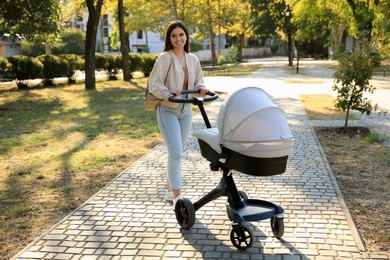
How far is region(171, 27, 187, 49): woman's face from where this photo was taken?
15.3ft

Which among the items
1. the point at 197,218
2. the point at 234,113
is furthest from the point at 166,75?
the point at 197,218

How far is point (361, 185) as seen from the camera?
6047mm

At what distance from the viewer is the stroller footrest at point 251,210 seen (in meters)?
4.01

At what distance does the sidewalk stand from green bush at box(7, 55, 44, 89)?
16894 mm

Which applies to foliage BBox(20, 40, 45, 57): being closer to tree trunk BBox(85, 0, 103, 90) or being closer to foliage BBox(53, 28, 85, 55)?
foliage BBox(53, 28, 85, 55)

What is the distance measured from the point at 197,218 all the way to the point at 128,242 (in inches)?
33.3

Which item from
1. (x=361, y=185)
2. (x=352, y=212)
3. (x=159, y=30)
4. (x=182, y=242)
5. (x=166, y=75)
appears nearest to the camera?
(x=182, y=242)

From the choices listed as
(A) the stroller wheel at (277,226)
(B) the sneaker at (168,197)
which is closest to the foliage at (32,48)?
(B) the sneaker at (168,197)

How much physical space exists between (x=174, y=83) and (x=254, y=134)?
49.7 inches

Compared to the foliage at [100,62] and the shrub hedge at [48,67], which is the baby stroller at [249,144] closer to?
the shrub hedge at [48,67]

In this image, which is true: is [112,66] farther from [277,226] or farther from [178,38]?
[277,226]

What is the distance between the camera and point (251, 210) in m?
4.15

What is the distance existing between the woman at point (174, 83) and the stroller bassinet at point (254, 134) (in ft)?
2.69

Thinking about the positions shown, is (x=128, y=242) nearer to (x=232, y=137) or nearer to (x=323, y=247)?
(x=232, y=137)
